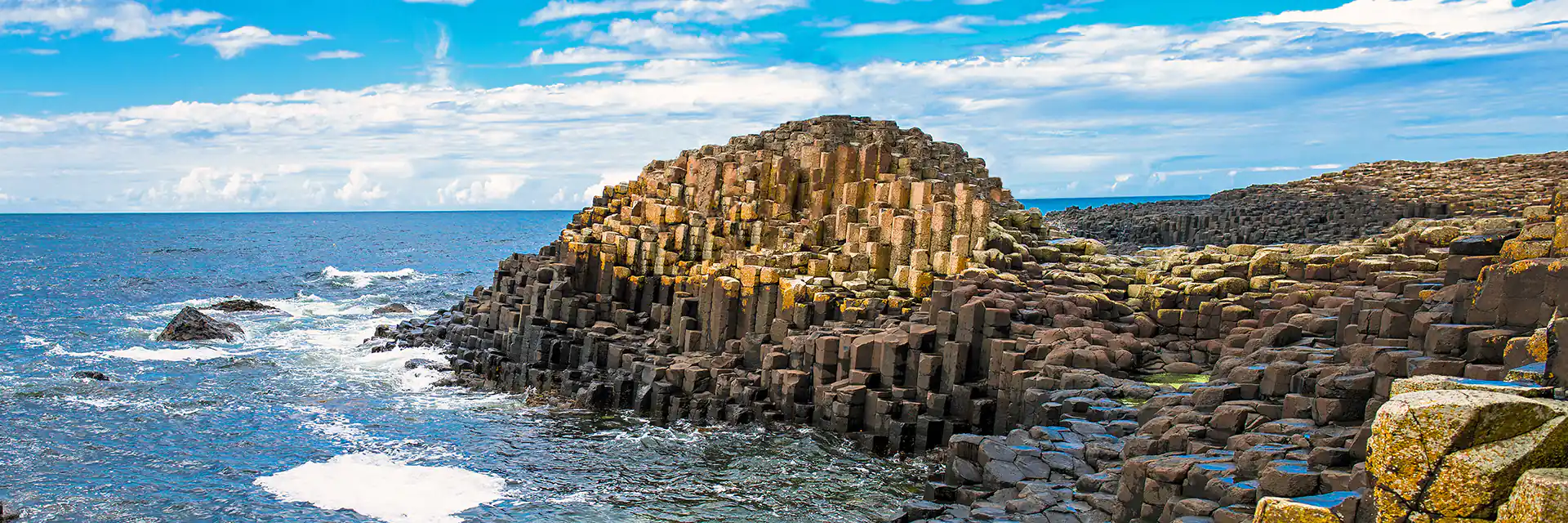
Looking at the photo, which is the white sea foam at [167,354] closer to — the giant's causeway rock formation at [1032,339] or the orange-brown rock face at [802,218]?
the giant's causeway rock formation at [1032,339]

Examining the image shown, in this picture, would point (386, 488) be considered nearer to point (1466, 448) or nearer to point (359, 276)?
point (1466, 448)

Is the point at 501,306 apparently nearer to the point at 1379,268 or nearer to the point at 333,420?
the point at 333,420


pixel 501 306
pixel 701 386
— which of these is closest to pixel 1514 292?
pixel 701 386

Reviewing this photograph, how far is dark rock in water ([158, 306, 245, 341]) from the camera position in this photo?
143 feet

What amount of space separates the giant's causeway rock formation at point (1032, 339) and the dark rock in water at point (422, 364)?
2.60ft

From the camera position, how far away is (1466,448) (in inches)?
349

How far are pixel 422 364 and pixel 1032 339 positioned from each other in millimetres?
20881

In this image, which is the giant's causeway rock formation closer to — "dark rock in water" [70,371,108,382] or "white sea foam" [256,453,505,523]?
"white sea foam" [256,453,505,523]

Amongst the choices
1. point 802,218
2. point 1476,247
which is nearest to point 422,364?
point 802,218

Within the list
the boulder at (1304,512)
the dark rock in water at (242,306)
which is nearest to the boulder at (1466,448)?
the boulder at (1304,512)

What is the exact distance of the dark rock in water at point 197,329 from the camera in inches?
1710

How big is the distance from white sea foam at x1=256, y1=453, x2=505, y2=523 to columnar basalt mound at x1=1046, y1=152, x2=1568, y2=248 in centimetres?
4238

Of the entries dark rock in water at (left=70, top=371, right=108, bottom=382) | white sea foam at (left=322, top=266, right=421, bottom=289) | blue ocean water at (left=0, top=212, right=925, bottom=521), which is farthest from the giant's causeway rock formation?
white sea foam at (left=322, top=266, right=421, bottom=289)

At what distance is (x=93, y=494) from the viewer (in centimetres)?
2286
